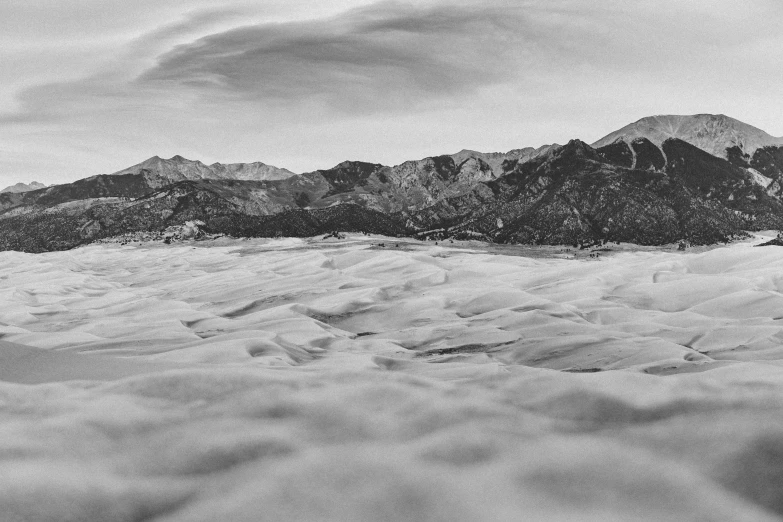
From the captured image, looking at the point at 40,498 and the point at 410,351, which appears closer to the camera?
the point at 40,498

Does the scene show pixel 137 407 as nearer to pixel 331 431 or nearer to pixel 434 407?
pixel 331 431

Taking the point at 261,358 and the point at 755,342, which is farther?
the point at 755,342

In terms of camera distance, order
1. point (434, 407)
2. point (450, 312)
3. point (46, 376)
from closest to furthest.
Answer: point (434, 407) < point (46, 376) < point (450, 312)

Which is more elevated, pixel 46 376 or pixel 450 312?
pixel 46 376

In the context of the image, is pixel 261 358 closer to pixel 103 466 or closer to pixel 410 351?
pixel 410 351

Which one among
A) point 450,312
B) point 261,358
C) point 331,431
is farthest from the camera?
point 450,312

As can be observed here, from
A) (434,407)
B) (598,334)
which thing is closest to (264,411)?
(434,407)

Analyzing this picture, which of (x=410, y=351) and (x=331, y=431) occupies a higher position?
(x=331, y=431)

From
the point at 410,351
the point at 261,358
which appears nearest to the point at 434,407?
the point at 261,358

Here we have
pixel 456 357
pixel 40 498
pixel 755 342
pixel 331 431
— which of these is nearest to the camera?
pixel 40 498
